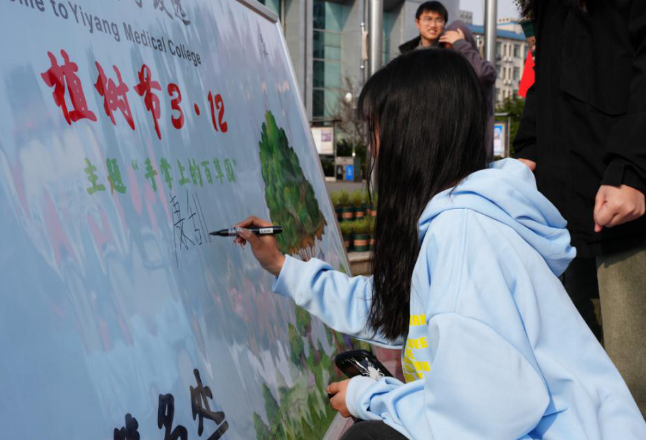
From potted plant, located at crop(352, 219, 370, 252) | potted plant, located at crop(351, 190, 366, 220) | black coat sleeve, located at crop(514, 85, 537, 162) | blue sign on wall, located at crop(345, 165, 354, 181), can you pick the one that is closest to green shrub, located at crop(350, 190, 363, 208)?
potted plant, located at crop(351, 190, 366, 220)

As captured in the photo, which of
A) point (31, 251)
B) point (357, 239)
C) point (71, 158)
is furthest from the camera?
point (357, 239)

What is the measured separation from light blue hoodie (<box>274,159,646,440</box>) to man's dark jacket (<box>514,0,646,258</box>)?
538mm

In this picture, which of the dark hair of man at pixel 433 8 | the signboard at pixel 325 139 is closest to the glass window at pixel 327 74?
the signboard at pixel 325 139

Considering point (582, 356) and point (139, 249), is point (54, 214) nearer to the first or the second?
point (139, 249)

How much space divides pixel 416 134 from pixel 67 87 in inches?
26.0

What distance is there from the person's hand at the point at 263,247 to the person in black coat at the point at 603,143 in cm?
80

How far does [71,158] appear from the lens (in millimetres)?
1091

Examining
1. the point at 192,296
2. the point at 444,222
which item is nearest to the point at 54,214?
the point at 192,296

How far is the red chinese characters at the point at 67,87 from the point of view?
3.55ft

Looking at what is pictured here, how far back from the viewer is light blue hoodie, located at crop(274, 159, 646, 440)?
1.18 m

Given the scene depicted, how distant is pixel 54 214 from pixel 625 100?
1580 mm

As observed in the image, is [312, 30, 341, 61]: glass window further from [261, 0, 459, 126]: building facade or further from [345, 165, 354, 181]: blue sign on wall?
[345, 165, 354, 181]: blue sign on wall

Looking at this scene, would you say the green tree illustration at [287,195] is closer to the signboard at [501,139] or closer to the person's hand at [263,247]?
the person's hand at [263,247]
